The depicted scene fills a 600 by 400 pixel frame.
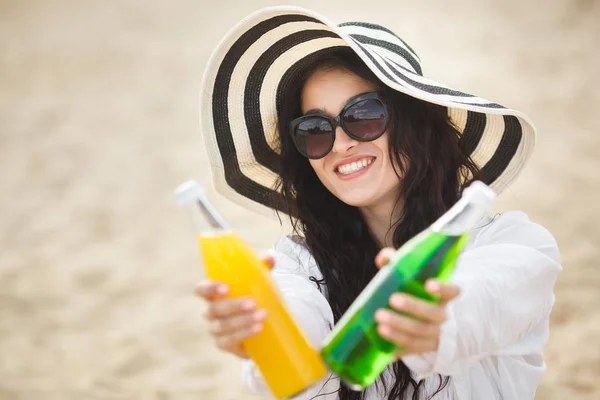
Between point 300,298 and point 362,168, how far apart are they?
0.38 m

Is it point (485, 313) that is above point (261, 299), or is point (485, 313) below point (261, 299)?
below

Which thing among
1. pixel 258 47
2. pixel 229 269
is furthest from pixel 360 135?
pixel 229 269

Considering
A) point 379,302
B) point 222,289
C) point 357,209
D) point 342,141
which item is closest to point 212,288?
point 222,289

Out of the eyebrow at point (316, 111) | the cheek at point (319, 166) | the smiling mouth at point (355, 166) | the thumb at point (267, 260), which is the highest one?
the eyebrow at point (316, 111)

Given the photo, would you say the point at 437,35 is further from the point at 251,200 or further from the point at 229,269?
the point at 229,269

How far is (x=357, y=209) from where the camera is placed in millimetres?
1950

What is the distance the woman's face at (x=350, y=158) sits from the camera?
1.71m

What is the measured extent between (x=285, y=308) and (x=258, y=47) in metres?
0.97

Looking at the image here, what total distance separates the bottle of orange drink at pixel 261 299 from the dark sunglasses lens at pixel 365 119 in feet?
2.19

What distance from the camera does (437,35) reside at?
19.0 ft

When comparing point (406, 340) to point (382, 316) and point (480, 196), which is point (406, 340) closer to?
point (382, 316)

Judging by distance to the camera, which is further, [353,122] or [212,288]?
[353,122]

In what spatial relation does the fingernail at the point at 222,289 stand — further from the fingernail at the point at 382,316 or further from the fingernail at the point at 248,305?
the fingernail at the point at 382,316

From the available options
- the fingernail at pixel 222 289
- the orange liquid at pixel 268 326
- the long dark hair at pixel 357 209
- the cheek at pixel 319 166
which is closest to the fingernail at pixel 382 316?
the orange liquid at pixel 268 326
